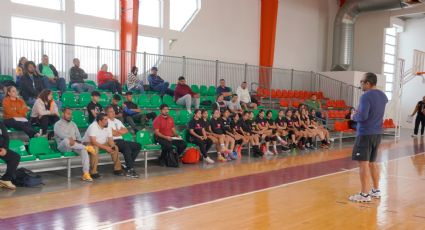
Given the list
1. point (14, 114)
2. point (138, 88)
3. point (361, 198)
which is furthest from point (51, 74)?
point (361, 198)

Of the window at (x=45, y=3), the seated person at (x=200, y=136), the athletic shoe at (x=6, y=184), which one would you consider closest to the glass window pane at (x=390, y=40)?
the seated person at (x=200, y=136)

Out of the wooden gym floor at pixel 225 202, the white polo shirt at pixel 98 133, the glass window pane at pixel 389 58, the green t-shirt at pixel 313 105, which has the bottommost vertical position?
the wooden gym floor at pixel 225 202

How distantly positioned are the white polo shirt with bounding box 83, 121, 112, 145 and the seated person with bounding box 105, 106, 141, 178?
21 cm

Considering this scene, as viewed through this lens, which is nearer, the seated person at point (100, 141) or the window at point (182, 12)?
the seated person at point (100, 141)

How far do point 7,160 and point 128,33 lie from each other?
267 inches

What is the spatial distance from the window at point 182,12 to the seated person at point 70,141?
7359 millimetres

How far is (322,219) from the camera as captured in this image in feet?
16.5

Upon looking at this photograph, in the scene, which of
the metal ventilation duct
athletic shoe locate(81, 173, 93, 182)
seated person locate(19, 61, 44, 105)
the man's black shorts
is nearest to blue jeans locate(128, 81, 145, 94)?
seated person locate(19, 61, 44, 105)

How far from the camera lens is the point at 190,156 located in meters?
9.20

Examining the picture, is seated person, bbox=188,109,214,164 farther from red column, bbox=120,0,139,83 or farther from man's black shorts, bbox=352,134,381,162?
man's black shorts, bbox=352,134,381,162

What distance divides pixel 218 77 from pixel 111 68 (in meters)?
4.35

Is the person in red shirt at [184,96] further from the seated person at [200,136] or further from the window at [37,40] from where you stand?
the window at [37,40]

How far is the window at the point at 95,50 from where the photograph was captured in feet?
37.8

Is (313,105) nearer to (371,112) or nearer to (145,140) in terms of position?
(145,140)
